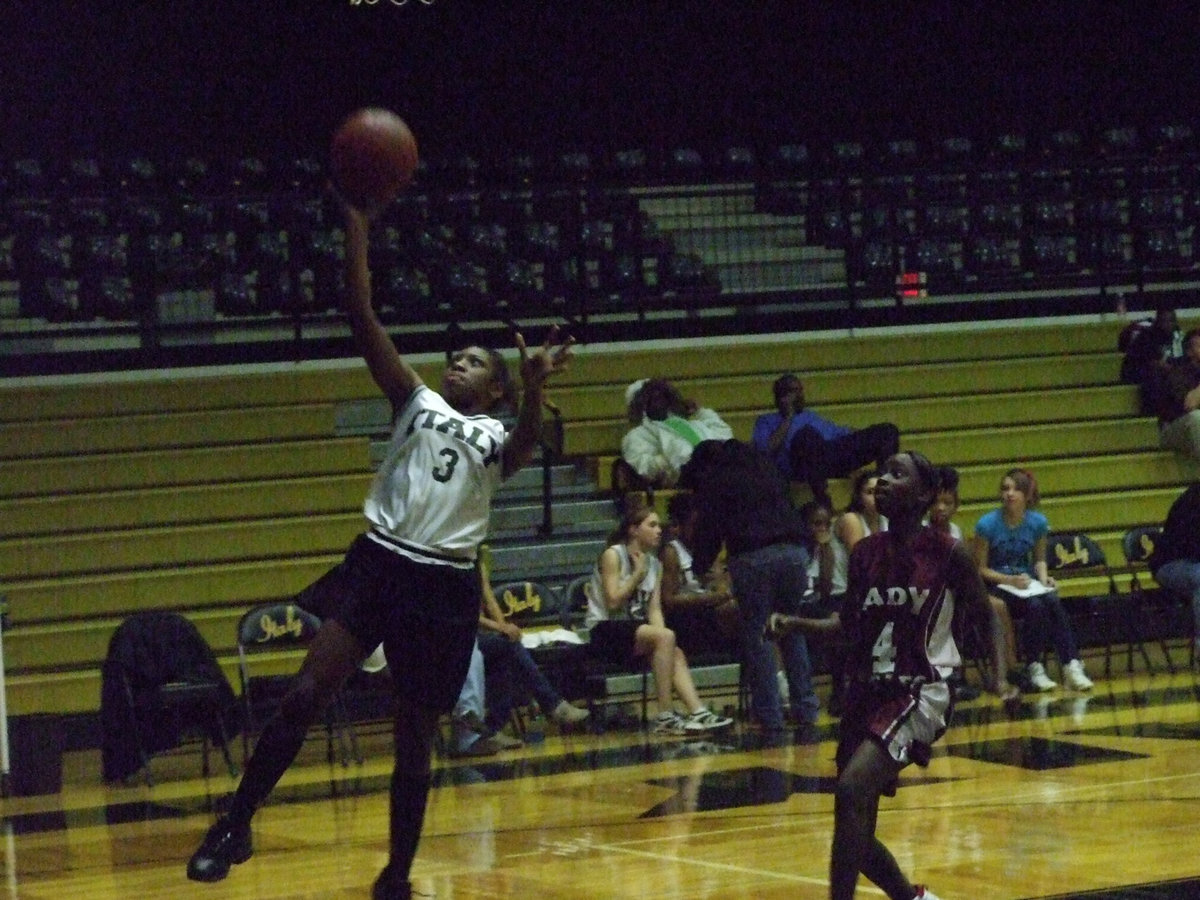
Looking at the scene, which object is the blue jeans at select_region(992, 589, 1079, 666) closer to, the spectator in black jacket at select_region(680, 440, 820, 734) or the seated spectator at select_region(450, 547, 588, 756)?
the spectator in black jacket at select_region(680, 440, 820, 734)

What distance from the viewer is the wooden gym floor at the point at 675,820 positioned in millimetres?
6590

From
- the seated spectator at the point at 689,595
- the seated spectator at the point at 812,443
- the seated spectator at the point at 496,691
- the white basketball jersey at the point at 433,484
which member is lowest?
the seated spectator at the point at 496,691

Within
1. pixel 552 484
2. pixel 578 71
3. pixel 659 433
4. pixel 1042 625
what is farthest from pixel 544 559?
pixel 578 71

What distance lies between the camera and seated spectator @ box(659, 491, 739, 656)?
1067 centimetres

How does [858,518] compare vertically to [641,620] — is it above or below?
above

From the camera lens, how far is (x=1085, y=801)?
25.5 ft

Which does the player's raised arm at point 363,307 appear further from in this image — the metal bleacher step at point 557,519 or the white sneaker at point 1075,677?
the metal bleacher step at point 557,519

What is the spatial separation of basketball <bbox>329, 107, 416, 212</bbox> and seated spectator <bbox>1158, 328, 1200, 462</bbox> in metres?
8.88

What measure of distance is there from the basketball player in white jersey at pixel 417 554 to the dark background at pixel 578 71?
10.9m

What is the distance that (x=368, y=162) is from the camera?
5207mm

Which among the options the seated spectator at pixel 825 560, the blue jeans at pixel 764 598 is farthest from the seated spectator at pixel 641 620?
the seated spectator at pixel 825 560

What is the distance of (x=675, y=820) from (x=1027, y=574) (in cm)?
433

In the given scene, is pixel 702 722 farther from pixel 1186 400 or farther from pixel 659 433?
pixel 1186 400

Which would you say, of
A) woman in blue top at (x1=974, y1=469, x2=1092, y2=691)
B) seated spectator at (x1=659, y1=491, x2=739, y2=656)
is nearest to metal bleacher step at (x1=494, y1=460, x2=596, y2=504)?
seated spectator at (x1=659, y1=491, x2=739, y2=656)
